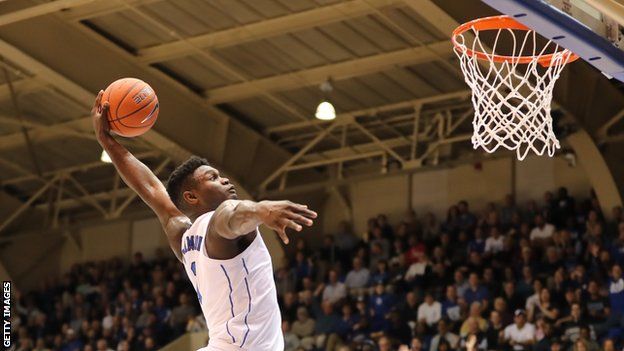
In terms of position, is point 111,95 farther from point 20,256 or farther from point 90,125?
point 20,256

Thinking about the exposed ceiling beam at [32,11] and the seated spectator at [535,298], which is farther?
the exposed ceiling beam at [32,11]

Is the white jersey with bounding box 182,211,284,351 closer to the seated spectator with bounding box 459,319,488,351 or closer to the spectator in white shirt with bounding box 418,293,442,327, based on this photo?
the seated spectator with bounding box 459,319,488,351

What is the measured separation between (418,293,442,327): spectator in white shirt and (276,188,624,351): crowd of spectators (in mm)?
15

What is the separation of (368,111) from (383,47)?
213 cm

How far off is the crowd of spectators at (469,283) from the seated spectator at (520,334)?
0.04 feet

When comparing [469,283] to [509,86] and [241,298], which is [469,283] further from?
[241,298]

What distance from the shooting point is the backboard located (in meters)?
6.30

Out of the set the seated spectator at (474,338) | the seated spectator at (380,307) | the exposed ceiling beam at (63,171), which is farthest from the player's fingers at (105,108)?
the exposed ceiling beam at (63,171)

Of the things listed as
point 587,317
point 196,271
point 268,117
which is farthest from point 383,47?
point 196,271

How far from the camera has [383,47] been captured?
17.2 meters

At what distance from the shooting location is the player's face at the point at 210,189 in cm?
545

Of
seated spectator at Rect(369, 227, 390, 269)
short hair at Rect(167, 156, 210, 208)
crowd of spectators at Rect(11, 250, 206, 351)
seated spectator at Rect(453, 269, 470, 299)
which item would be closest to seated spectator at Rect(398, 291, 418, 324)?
seated spectator at Rect(453, 269, 470, 299)

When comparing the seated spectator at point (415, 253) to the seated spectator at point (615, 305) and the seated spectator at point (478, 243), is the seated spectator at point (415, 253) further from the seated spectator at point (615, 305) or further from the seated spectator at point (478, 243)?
the seated spectator at point (615, 305)

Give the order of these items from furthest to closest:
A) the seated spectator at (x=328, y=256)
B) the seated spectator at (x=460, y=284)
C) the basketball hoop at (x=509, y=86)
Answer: the seated spectator at (x=328, y=256) < the seated spectator at (x=460, y=284) < the basketball hoop at (x=509, y=86)
